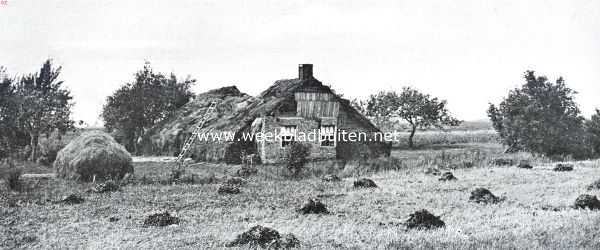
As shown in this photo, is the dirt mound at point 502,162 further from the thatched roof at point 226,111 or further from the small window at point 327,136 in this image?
the small window at point 327,136

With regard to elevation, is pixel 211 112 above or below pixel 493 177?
above

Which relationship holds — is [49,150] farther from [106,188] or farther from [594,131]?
[594,131]

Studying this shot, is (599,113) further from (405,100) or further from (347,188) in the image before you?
(347,188)

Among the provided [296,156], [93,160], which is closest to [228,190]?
[296,156]

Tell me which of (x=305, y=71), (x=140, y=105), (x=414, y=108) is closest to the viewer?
(x=305, y=71)

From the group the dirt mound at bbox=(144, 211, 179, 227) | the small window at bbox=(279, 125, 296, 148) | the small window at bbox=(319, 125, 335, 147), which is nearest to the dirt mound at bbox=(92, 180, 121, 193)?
the dirt mound at bbox=(144, 211, 179, 227)

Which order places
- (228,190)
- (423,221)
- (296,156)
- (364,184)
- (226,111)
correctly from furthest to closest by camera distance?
(226,111) → (296,156) → (364,184) → (228,190) → (423,221)

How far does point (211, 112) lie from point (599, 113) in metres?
24.8

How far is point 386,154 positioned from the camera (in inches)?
1216

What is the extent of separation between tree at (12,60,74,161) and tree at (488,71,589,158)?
27.6 metres

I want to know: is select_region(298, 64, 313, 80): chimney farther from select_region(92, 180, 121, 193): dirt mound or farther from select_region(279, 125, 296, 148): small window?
select_region(92, 180, 121, 193): dirt mound

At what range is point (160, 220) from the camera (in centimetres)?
1062

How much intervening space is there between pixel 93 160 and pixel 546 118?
25925 mm

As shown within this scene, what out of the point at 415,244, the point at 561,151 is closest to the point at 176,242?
the point at 415,244
